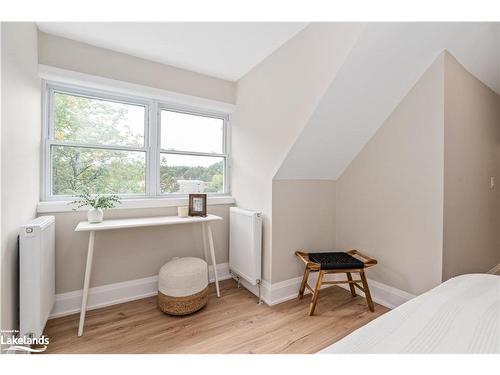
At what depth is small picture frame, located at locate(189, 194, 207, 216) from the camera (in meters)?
2.25

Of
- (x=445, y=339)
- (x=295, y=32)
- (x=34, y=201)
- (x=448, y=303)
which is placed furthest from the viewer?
(x=295, y=32)

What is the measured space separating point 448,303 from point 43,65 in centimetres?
291

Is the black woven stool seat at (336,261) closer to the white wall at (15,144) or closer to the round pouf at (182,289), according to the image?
the round pouf at (182,289)

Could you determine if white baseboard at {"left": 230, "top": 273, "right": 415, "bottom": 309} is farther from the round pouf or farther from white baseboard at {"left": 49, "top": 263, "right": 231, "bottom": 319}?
white baseboard at {"left": 49, "top": 263, "right": 231, "bottom": 319}

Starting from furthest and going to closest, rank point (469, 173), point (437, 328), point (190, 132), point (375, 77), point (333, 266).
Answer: point (190, 132), point (469, 173), point (333, 266), point (375, 77), point (437, 328)

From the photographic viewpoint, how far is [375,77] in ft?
5.41

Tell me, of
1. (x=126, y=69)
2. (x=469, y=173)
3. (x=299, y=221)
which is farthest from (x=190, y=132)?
(x=469, y=173)

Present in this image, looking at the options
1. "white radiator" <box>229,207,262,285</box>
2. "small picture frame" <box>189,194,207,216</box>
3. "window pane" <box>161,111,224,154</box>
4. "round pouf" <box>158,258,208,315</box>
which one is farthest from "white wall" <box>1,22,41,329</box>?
"white radiator" <box>229,207,262,285</box>

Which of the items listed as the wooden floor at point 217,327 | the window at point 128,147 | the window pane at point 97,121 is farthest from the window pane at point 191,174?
the wooden floor at point 217,327

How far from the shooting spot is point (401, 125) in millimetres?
1894

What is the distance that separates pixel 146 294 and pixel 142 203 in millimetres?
887

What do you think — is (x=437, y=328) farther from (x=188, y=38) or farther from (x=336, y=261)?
(x=188, y=38)
